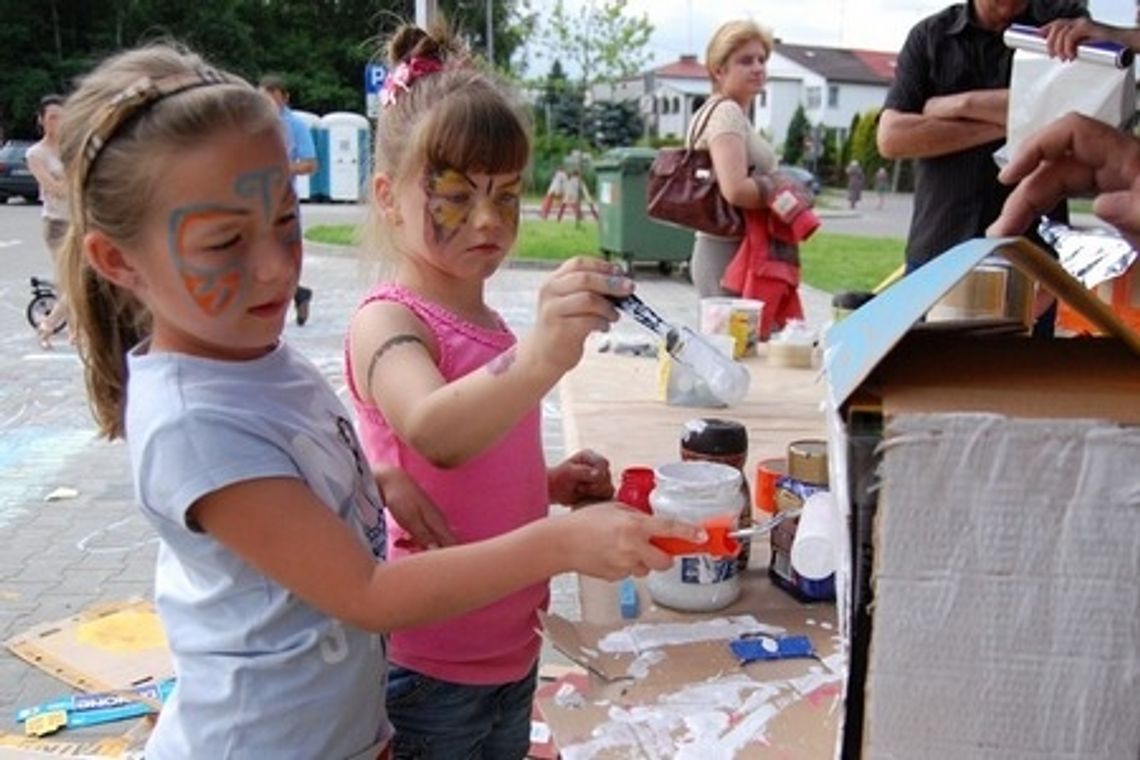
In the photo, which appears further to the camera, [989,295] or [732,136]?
[732,136]

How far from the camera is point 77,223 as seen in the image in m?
1.10

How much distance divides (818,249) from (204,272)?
14322mm

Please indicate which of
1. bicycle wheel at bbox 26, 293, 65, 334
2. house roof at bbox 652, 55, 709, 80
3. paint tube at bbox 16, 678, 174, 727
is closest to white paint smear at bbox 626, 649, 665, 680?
paint tube at bbox 16, 678, 174, 727

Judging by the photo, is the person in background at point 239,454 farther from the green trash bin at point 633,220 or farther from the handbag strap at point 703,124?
the green trash bin at point 633,220

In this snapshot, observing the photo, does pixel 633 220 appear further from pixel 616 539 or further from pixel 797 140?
pixel 797 140

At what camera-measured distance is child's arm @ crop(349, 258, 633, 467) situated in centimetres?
108

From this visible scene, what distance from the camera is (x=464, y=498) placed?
1.38 metres

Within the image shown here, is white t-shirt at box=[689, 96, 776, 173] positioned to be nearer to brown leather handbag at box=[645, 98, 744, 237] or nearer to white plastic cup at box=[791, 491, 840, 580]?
brown leather handbag at box=[645, 98, 744, 237]

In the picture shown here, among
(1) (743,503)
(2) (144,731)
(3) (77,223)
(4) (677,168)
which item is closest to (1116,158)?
(1) (743,503)

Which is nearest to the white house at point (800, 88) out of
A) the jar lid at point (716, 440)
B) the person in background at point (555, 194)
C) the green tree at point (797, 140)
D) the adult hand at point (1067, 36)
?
the green tree at point (797, 140)

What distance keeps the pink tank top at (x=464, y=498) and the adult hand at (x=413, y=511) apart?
0.15ft

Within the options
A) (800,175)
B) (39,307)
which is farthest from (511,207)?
(800,175)

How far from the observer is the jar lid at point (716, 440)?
5.14 feet

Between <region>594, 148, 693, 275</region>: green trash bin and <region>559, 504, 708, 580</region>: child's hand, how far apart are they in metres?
9.91
